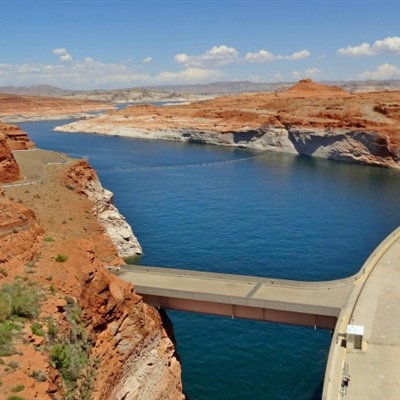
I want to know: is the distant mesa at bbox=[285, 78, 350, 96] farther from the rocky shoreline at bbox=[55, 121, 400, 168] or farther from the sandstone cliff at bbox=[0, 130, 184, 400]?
the sandstone cliff at bbox=[0, 130, 184, 400]

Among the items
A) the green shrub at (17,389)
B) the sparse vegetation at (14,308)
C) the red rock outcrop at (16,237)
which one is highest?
the red rock outcrop at (16,237)

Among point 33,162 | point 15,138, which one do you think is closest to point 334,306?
point 33,162

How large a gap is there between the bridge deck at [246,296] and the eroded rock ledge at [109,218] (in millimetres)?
15376

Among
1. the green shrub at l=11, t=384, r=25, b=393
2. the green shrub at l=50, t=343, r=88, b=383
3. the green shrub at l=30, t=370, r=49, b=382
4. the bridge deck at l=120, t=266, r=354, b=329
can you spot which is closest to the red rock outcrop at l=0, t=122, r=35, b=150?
the bridge deck at l=120, t=266, r=354, b=329

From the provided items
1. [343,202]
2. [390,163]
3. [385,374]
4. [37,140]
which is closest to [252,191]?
[343,202]

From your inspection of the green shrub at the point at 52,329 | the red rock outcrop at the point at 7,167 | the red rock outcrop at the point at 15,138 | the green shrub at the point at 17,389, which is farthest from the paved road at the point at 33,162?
the green shrub at the point at 17,389

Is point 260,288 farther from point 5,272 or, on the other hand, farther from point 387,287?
point 5,272

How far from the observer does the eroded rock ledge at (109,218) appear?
5010 centimetres

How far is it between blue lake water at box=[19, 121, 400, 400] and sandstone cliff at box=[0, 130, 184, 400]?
5673 mm

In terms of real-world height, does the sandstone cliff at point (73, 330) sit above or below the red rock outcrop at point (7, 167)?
below

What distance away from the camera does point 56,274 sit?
80.9 ft

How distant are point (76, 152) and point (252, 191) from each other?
190ft

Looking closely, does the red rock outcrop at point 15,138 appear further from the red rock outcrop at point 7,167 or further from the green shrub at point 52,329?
the green shrub at point 52,329

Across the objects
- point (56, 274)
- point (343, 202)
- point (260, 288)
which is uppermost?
point (56, 274)
